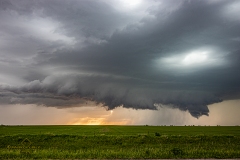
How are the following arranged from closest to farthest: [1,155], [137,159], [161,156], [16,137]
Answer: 1. [137,159]
2. [161,156]
3. [1,155]
4. [16,137]

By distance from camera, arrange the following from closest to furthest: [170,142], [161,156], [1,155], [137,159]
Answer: [137,159]
[161,156]
[1,155]
[170,142]

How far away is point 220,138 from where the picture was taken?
46406 millimetres

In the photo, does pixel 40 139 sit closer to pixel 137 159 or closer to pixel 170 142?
pixel 170 142

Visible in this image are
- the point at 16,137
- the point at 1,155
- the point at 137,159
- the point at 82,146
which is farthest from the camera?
the point at 16,137

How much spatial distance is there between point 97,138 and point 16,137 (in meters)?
14.1

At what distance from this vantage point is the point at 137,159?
58.5 feet

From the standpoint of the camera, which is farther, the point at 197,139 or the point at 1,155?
the point at 197,139

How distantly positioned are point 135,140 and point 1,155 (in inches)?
968

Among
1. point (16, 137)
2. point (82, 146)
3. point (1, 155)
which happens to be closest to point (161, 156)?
point (1, 155)

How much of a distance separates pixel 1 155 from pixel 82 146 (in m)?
18.5

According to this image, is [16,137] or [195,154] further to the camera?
[16,137]

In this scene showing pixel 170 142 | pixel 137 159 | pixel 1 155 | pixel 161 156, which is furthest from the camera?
pixel 170 142

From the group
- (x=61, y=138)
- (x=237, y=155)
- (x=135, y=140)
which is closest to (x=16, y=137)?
(x=61, y=138)

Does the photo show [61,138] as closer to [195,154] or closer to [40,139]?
[40,139]
